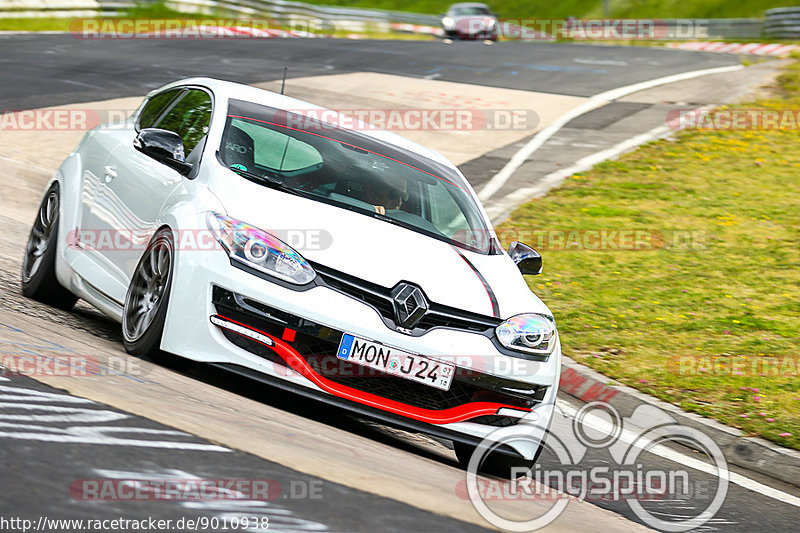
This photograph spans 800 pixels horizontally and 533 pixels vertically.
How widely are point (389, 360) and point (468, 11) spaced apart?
37.1 metres

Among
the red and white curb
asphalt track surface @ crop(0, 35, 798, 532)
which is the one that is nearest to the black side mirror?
asphalt track surface @ crop(0, 35, 798, 532)

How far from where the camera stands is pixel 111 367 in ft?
16.2

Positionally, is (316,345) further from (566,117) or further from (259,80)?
(259,80)

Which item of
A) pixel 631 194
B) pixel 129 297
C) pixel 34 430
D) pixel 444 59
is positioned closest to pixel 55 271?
pixel 129 297

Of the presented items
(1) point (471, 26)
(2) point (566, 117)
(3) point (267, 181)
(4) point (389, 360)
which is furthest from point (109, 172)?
(1) point (471, 26)

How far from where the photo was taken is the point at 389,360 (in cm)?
491

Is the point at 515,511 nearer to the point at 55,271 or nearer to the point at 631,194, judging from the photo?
the point at 55,271

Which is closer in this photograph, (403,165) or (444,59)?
(403,165)

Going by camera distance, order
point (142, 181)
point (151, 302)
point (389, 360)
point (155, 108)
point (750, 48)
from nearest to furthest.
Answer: point (389, 360), point (151, 302), point (142, 181), point (155, 108), point (750, 48)

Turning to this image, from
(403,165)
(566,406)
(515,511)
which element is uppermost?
(403,165)

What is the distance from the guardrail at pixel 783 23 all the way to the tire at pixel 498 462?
1275 inches

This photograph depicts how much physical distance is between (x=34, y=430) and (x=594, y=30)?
39.5m

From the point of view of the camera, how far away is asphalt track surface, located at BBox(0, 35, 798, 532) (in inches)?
130

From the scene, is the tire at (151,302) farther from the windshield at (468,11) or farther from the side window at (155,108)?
the windshield at (468,11)
